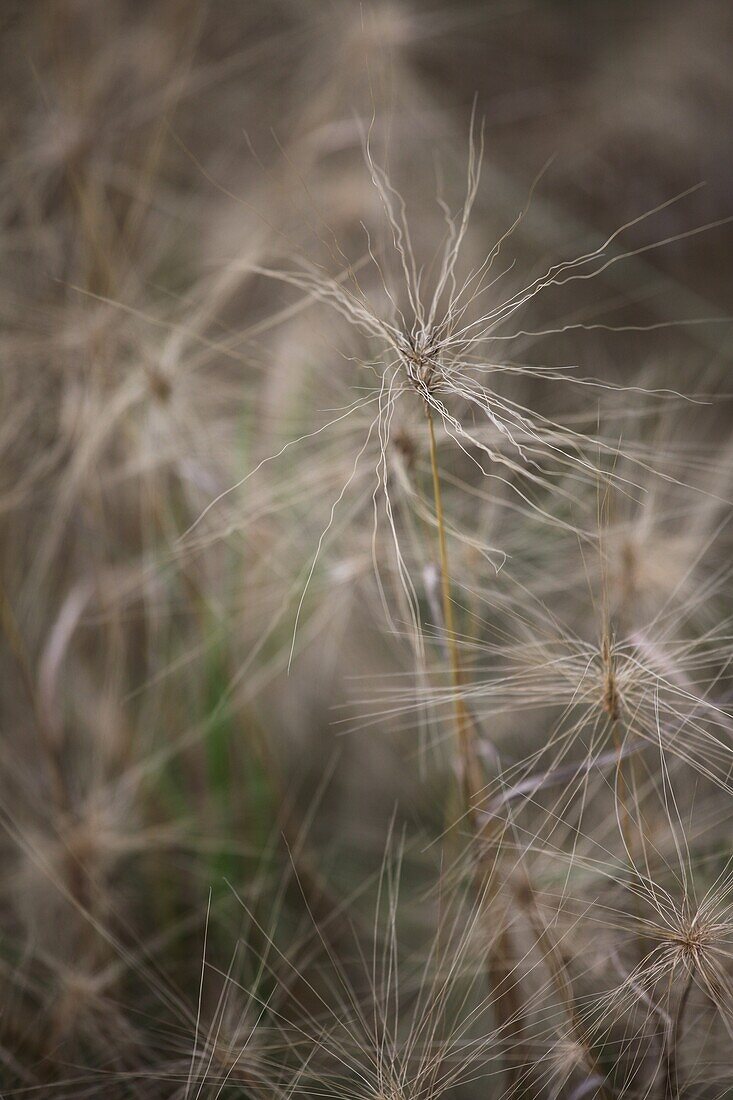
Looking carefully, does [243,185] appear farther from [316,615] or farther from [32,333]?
[316,615]

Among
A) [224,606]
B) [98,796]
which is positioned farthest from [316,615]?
[98,796]

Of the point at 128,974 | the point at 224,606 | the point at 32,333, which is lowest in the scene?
the point at 128,974

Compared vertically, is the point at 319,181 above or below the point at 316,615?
above

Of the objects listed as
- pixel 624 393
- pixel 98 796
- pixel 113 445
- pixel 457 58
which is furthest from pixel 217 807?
pixel 457 58

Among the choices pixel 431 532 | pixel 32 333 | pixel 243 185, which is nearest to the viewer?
pixel 431 532

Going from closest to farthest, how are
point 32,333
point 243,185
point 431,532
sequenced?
point 431,532, point 32,333, point 243,185

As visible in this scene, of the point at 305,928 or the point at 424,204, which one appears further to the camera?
the point at 424,204
